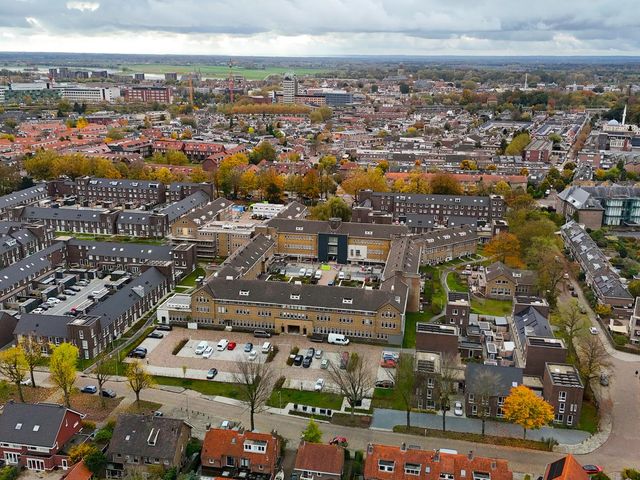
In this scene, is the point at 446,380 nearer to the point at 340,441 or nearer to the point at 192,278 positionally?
the point at 340,441

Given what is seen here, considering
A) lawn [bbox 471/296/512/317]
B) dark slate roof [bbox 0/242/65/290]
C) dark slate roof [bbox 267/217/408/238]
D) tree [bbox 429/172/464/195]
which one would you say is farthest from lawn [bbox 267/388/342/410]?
tree [bbox 429/172/464/195]

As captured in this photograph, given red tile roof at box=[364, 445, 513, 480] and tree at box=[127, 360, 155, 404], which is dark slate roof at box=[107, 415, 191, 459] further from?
red tile roof at box=[364, 445, 513, 480]

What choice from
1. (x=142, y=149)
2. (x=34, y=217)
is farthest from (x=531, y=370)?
(x=142, y=149)

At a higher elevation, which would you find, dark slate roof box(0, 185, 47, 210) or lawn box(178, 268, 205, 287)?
dark slate roof box(0, 185, 47, 210)

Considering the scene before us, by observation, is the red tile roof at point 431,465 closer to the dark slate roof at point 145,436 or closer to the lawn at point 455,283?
the dark slate roof at point 145,436

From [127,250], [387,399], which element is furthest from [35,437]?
[127,250]

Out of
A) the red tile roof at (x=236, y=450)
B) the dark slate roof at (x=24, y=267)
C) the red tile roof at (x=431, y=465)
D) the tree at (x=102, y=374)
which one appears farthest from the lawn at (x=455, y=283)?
the dark slate roof at (x=24, y=267)

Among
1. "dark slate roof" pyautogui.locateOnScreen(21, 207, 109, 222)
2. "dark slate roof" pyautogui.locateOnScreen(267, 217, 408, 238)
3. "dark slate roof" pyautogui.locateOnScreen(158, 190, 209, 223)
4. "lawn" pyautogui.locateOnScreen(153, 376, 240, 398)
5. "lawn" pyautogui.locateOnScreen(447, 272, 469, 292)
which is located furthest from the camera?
"dark slate roof" pyautogui.locateOnScreen(158, 190, 209, 223)

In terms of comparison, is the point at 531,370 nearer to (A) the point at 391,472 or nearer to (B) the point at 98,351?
(A) the point at 391,472
